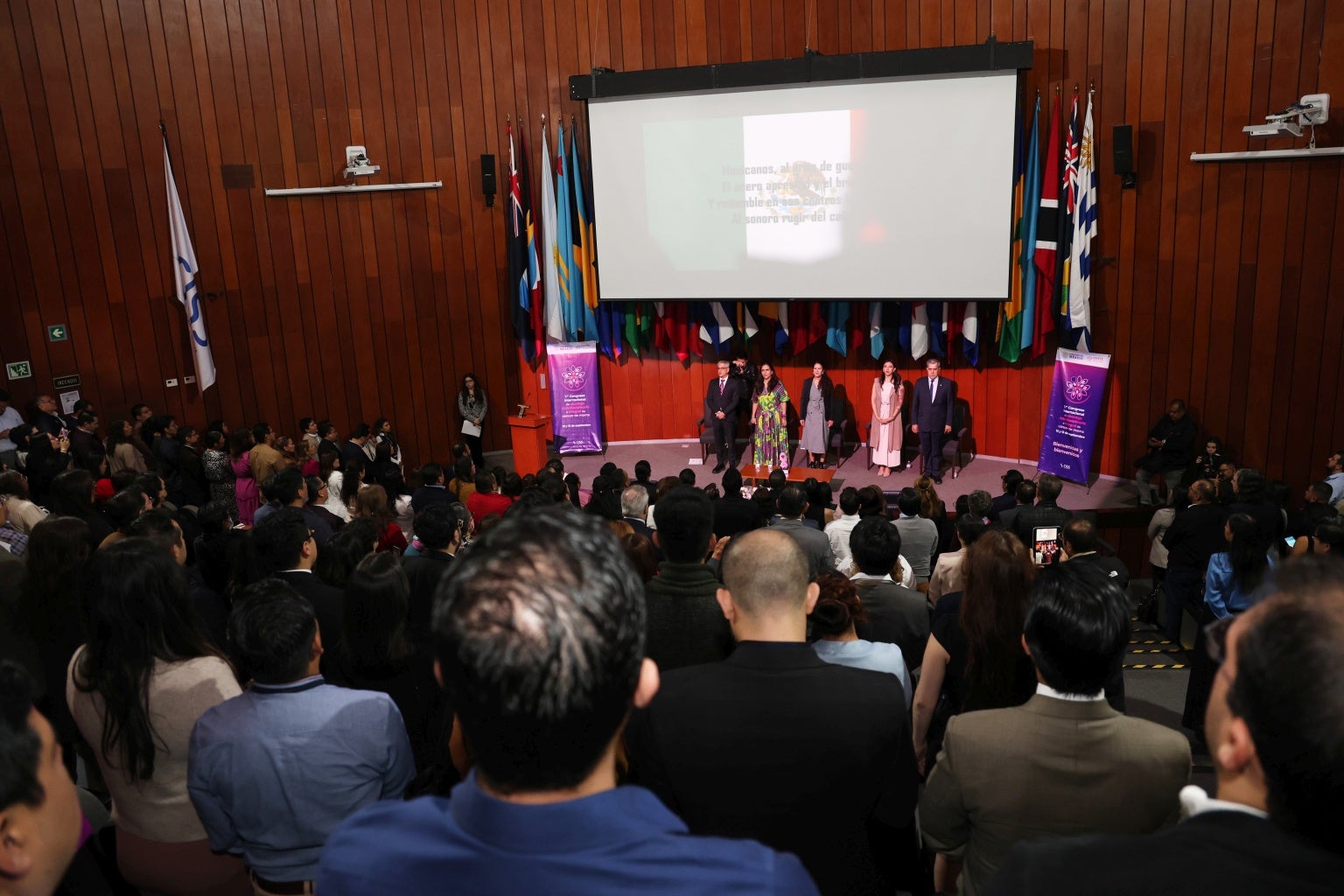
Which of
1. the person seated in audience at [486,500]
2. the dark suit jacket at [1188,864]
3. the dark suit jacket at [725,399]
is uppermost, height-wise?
the dark suit jacket at [1188,864]

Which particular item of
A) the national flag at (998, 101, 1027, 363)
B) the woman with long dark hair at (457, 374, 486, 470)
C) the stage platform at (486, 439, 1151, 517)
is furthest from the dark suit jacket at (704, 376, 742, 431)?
the national flag at (998, 101, 1027, 363)

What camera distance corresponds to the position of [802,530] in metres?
4.94

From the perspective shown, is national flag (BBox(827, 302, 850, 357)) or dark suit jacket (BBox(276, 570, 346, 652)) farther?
national flag (BBox(827, 302, 850, 357))

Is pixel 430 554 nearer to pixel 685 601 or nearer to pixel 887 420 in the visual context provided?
pixel 685 601

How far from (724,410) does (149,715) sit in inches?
315

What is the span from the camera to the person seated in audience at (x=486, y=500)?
602 cm

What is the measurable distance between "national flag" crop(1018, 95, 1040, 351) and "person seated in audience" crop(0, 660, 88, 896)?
920cm

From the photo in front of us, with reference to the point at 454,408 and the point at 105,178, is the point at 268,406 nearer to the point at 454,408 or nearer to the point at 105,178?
the point at 454,408

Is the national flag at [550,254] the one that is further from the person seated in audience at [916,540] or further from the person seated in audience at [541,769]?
the person seated in audience at [541,769]

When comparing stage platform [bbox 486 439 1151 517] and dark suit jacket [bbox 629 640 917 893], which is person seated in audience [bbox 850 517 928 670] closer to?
dark suit jacket [bbox 629 640 917 893]

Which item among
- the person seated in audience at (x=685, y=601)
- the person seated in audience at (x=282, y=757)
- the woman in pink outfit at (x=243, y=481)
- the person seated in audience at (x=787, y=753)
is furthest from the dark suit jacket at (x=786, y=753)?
the woman in pink outfit at (x=243, y=481)

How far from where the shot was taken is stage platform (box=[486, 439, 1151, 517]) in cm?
920

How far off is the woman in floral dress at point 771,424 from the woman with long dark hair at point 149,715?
7805 mm

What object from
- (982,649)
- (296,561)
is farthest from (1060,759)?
(296,561)
